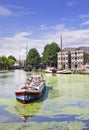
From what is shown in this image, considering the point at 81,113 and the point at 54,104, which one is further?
the point at 54,104

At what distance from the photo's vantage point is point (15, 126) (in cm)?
1577

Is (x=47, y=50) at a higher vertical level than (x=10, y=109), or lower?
higher

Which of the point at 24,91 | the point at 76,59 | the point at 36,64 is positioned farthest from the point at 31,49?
the point at 24,91

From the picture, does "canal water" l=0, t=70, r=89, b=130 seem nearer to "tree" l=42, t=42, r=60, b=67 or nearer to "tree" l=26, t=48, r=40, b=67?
"tree" l=42, t=42, r=60, b=67

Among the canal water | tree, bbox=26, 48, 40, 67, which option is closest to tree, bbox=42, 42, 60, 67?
tree, bbox=26, 48, 40, 67

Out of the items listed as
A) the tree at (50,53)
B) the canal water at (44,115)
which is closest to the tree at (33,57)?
the tree at (50,53)

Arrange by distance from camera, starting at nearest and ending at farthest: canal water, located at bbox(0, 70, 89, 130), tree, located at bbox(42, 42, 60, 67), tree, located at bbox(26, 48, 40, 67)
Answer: canal water, located at bbox(0, 70, 89, 130)
tree, located at bbox(42, 42, 60, 67)
tree, located at bbox(26, 48, 40, 67)

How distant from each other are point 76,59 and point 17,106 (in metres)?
113

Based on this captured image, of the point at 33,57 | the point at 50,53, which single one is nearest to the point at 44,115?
the point at 50,53

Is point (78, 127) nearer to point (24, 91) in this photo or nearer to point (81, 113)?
point (81, 113)

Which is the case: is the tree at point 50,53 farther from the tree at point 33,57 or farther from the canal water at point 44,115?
the canal water at point 44,115

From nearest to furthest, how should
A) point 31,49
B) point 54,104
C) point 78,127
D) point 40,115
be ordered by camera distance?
point 78,127 → point 40,115 → point 54,104 → point 31,49

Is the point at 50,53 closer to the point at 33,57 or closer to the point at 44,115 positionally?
the point at 33,57

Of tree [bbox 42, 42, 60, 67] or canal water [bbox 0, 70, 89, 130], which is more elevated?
tree [bbox 42, 42, 60, 67]
